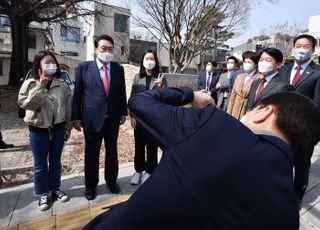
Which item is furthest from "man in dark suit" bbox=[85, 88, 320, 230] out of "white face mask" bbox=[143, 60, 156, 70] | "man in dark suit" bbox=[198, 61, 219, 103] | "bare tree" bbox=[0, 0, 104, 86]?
"bare tree" bbox=[0, 0, 104, 86]

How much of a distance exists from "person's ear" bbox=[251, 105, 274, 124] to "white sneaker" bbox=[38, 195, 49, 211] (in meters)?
2.74

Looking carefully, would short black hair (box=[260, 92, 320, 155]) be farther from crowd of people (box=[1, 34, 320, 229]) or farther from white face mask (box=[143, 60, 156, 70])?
white face mask (box=[143, 60, 156, 70])

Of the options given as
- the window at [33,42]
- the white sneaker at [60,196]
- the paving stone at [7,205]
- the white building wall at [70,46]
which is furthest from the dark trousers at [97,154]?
the white building wall at [70,46]

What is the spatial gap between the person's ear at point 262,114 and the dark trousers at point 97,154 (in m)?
2.46

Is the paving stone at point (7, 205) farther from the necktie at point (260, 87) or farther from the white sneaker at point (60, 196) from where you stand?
the necktie at point (260, 87)

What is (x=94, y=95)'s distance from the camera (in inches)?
131

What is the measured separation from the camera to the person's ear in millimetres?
1180

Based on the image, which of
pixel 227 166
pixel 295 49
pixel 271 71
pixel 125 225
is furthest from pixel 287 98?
pixel 295 49

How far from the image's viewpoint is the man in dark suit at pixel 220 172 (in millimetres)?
972

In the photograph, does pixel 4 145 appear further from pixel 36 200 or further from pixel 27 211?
pixel 27 211

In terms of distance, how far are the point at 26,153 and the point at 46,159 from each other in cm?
316

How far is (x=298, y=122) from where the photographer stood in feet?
3.63

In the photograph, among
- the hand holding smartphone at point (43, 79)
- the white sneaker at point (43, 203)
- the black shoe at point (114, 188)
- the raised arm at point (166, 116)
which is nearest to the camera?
the raised arm at point (166, 116)

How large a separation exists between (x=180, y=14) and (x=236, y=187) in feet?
44.4
